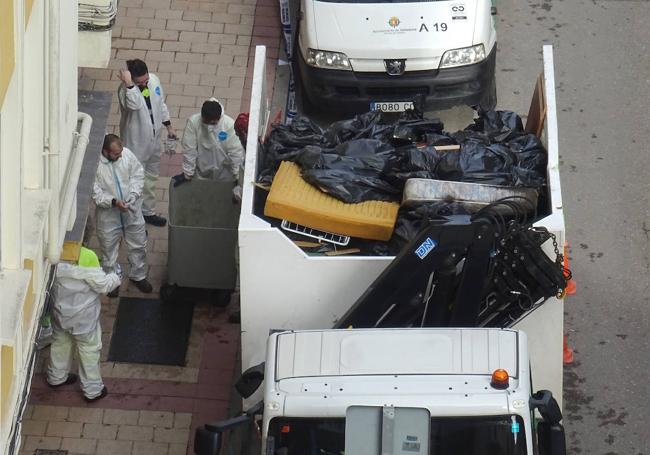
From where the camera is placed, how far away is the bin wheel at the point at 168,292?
1115 centimetres

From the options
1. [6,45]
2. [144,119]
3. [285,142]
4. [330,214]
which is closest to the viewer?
[6,45]

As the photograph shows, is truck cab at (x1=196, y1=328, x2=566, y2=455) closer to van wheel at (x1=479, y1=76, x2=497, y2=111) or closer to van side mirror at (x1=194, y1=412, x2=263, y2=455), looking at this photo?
van side mirror at (x1=194, y1=412, x2=263, y2=455)

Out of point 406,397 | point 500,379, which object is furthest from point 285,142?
point 500,379

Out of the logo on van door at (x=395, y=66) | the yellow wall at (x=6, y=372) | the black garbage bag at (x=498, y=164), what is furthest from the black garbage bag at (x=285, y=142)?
the yellow wall at (x=6, y=372)

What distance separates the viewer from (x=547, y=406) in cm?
765

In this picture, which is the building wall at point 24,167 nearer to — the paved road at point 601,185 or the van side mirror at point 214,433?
the van side mirror at point 214,433

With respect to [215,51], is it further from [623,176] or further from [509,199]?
[509,199]

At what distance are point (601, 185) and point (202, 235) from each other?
13.5 ft

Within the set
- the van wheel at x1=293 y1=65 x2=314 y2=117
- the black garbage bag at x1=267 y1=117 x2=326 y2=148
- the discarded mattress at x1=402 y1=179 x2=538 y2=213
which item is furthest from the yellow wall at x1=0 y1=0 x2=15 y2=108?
the van wheel at x1=293 y1=65 x2=314 y2=117

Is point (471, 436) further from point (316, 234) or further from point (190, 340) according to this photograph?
point (190, 340)

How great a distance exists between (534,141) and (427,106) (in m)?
2.80

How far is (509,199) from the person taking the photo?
9125 mm

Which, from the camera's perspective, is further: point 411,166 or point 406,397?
point 411,166

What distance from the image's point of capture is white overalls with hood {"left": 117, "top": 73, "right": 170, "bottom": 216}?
11.5 meters
